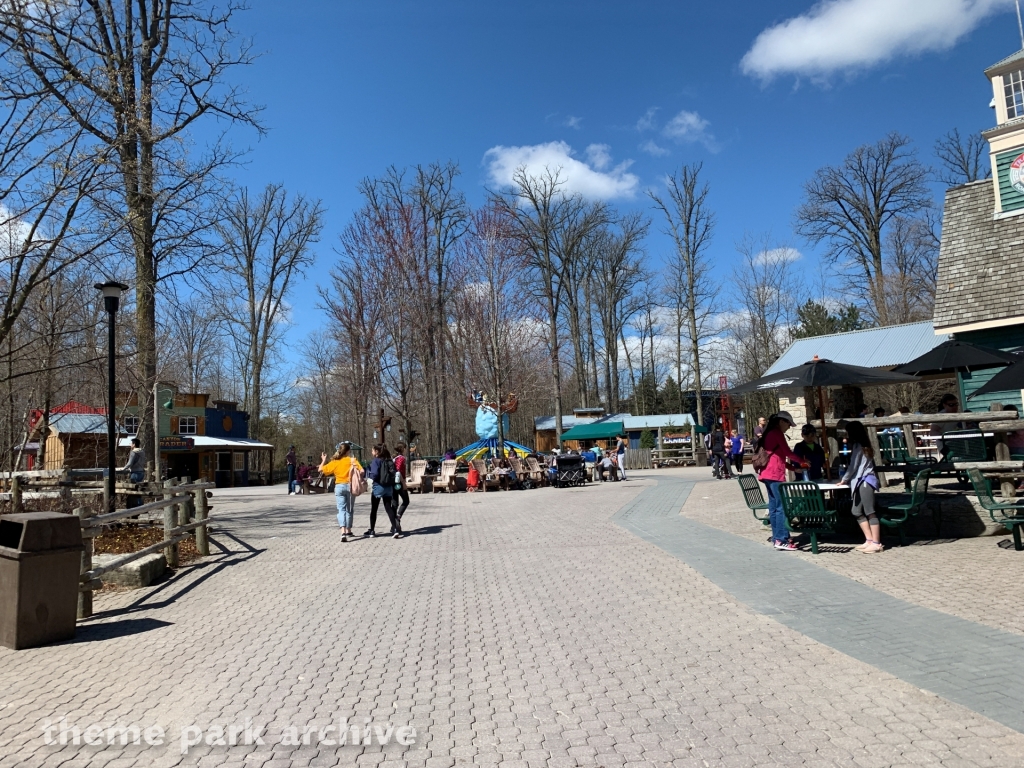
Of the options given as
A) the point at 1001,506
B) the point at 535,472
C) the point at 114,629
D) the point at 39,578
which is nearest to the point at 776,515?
the point at 1001,506

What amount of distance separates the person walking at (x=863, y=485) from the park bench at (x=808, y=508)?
36 cm

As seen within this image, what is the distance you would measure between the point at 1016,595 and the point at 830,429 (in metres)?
6.58

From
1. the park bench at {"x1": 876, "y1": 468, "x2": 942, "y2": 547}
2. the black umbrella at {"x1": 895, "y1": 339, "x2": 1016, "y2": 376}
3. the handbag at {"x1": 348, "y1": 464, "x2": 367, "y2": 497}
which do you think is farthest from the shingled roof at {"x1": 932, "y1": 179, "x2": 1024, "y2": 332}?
the handbag at {"x1": 348, "y1": 464, "x2": 367, "y2": 497}

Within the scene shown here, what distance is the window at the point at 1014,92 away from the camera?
18141 mm

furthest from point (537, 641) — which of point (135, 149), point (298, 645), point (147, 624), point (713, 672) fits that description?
point (135, 149)

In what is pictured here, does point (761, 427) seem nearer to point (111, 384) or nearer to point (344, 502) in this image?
point (344, 502)

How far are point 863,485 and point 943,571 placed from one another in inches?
58.7

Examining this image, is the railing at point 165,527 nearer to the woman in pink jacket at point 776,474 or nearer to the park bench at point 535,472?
the woman in pink jacket at point 776,474

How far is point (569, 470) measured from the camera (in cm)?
2397

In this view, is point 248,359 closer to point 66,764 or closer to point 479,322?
point 479,322

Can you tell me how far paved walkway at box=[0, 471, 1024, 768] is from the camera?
3764mm

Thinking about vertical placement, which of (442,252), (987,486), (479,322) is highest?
(442,252)

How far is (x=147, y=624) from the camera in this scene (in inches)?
275

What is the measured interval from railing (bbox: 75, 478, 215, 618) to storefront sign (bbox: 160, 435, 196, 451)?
2747cm
